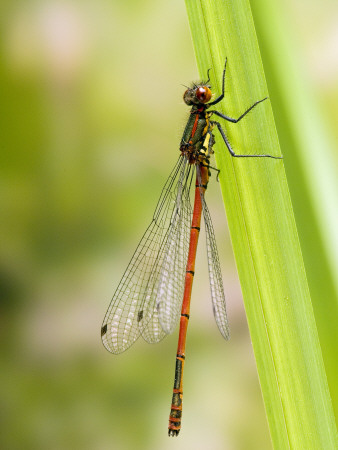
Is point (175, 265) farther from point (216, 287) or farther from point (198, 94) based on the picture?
point (198, 94)

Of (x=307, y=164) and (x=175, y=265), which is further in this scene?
(x=175, y=265)

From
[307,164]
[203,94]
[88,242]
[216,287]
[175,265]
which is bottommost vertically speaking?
[216,287]

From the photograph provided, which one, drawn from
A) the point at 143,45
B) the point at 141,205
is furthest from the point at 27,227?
the point at 143,45

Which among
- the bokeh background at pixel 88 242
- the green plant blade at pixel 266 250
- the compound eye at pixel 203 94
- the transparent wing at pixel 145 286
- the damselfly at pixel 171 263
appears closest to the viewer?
the green plant blade at pixel 266 250

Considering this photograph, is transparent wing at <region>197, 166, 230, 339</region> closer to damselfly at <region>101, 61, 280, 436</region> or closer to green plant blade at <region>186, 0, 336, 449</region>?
damselfly at <region>101, 61, 280, 436</region>

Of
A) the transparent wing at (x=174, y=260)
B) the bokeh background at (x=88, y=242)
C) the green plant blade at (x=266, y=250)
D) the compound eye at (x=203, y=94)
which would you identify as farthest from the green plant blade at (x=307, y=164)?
the bokeh background at (x=88, y=242)

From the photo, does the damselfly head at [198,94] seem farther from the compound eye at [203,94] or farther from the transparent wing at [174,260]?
the transparent wing at [174,260]

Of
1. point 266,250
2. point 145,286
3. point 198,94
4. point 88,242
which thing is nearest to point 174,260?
point 145,286
